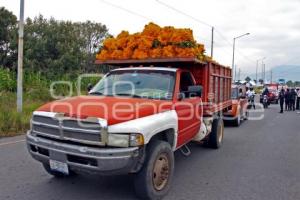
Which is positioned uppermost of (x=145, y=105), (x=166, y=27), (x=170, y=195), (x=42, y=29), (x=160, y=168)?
(x=42, y=29)

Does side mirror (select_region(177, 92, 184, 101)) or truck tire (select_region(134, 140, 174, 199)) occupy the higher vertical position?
side mirror (select_region(177, 92, 184, 101))

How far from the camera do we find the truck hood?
13.9ft

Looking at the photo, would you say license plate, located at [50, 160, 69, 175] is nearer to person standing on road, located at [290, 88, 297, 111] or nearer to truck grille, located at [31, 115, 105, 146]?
truck grille, located at [31, 115, 105, 146]

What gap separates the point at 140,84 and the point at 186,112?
37.3 inches

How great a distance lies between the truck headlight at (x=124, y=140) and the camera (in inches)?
162

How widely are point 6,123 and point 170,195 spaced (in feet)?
24.0

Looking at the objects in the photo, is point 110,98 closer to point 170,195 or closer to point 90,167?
point 90,167

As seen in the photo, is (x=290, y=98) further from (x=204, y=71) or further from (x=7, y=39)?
(x=7, y=39)

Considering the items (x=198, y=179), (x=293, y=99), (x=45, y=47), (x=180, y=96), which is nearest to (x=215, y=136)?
(x=198, y=179)

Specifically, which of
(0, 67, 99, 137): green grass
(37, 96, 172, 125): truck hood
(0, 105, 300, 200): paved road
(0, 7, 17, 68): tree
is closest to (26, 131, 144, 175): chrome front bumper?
(37, 96, 172, 125): truck hood

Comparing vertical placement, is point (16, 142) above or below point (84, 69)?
below

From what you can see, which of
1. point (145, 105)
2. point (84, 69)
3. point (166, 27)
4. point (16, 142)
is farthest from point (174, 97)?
point (84, 69)

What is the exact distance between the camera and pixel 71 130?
169 inches

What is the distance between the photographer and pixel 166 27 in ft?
23.4
